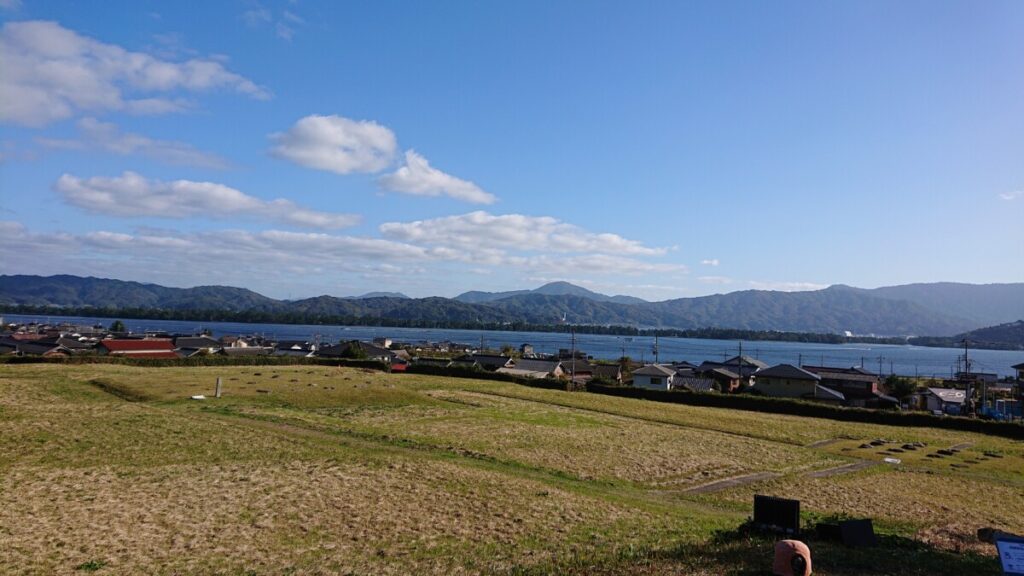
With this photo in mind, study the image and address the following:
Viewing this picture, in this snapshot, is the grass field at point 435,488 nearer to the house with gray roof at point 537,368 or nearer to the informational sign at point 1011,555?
the informational sign at point 1011,555

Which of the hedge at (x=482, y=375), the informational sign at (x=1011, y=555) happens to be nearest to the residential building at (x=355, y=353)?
the hedge at (x=482, y=375)

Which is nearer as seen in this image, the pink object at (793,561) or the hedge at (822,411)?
the pink object at (793,561)

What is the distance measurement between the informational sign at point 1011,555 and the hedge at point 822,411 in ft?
141

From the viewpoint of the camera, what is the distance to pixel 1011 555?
8.30m

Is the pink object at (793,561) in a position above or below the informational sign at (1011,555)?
below

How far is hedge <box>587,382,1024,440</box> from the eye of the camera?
42.5 metres

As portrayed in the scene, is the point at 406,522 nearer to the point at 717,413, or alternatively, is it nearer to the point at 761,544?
the point at 761,544

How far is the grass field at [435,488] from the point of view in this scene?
1223 centimetres

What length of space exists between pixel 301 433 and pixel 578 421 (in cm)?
1796

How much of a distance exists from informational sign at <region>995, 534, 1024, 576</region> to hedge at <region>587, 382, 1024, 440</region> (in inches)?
1687

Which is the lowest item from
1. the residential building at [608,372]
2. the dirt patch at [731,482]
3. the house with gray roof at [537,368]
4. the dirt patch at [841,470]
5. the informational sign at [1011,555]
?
the residential building at [608,372]

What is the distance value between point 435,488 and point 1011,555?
46.9 ft

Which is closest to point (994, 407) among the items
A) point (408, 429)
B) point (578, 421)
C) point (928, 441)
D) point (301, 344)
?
point (928, 441)

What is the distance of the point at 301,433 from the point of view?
2764cm
